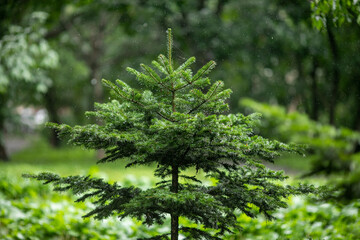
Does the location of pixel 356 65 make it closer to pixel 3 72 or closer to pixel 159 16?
pixel 159 16

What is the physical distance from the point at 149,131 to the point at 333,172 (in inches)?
65.3

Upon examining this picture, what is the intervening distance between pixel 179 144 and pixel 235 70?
887cm

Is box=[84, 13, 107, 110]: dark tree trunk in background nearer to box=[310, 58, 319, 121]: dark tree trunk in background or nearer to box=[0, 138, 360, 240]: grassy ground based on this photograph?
box=[310, 58, 319, 121]: dark tree trunk in background

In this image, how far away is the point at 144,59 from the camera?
10117mm

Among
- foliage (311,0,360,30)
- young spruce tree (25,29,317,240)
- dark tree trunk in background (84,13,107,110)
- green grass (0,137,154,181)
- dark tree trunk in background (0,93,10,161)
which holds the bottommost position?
young spruce tree (25,29,317,240)

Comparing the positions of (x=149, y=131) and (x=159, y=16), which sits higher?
(x=159, y=16)

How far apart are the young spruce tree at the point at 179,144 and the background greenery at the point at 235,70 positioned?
378mm

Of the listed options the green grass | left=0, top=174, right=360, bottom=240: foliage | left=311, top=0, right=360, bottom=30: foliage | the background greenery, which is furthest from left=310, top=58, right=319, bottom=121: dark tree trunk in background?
left=311, top=0, right=360, bottom=30: foliage

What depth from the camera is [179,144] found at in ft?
8.60

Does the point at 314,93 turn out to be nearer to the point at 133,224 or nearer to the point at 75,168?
the point at 75,168

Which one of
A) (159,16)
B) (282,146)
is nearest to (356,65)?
(159,16)

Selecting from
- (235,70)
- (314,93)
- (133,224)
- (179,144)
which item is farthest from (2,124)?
(179,144)

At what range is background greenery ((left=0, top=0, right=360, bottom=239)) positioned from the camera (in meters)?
4.02

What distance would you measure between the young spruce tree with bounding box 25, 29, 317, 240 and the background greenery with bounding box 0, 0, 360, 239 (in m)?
0.38
